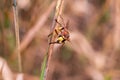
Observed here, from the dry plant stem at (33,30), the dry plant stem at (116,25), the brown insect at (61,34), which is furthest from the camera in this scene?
the dry plant stem at (116,25)

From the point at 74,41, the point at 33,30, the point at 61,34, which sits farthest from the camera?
the point at 74,41

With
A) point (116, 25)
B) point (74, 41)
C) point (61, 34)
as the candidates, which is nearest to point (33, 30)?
point (74, 41)

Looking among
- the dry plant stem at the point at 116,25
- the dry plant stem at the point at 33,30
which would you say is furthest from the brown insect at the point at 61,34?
the dry plant stem at the point at 116,25

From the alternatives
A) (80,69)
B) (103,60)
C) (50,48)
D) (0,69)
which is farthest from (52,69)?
(50,48)

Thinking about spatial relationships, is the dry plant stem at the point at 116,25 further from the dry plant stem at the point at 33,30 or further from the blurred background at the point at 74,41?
the dry plant stem at the point at 33,30

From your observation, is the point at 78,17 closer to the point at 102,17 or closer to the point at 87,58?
the point at 102,17

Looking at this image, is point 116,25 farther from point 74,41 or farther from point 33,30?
point 33,30

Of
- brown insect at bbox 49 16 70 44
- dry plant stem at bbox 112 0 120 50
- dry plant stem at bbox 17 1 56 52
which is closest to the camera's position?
brown insect at bbox 49 16 70 44

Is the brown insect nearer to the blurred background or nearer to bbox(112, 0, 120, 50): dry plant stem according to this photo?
the blurred background

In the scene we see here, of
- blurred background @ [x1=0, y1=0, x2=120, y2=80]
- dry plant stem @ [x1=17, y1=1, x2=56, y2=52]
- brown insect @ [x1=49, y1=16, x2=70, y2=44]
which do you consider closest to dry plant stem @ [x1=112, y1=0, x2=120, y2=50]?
blurred background @ [x1=0, y1=0, x2=120, y2=80]
